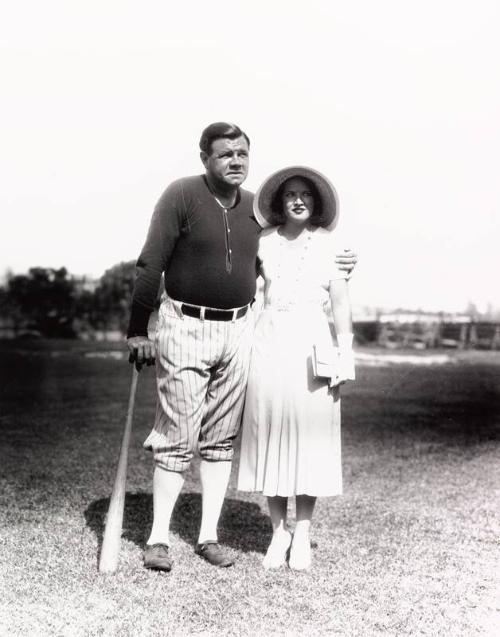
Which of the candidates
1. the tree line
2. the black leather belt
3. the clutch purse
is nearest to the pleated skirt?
the clutch purse

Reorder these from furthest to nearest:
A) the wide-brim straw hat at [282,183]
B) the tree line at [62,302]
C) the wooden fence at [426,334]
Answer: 1. the wooden fence at [426,334]
2. the tree line at [62,302]
3. the wide-brim straw hat at [282,183]

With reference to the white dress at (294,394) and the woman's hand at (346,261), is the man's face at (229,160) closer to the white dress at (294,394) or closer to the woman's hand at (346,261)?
the white dress at (294,394)

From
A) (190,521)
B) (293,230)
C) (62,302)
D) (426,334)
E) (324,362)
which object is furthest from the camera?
(426,334)

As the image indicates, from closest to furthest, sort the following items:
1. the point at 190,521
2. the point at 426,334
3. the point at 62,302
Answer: the point at 190,521
the point at 62,302
the point at 426,334

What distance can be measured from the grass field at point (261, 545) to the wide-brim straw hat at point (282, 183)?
1826mm

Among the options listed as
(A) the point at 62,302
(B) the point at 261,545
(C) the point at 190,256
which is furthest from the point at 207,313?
(A) the point at 62,302

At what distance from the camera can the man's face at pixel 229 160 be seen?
13.8ft

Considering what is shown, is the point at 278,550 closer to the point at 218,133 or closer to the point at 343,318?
the point at 343,318

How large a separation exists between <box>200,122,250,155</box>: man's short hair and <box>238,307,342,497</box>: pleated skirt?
0.95 metres

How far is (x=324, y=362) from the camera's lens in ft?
13.4

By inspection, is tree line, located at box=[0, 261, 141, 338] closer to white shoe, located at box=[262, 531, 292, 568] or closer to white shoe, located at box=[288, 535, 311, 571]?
white shoe, located at box=[262, 531, 292, 568]

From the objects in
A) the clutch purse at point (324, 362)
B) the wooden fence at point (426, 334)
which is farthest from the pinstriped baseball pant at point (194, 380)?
the wooden fence at point (426, 334)

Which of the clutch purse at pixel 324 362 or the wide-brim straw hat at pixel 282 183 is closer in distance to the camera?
the clutch purse at pixel 324 362

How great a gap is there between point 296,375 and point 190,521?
1.46 m
